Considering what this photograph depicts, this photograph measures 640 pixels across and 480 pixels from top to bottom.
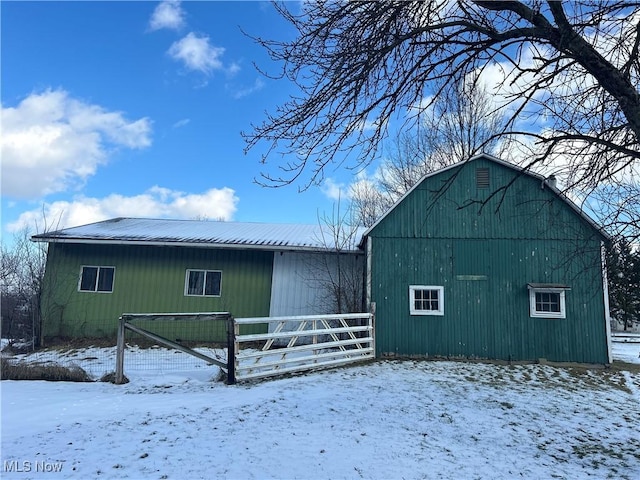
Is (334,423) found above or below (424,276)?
below

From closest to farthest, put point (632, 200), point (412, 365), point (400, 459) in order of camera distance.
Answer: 1. point (400, 459)
2. point (632, 200)
3. point (412, 365)

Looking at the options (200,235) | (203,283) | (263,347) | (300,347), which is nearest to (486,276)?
(300,347)

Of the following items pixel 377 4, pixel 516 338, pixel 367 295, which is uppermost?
pixel 377 4

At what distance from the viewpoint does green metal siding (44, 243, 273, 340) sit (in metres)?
12.9

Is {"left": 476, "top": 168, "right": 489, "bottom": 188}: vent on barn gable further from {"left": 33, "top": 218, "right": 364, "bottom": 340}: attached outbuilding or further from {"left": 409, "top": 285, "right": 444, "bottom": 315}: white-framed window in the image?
{"left": 33, "top": 218, "right": 364, "bottom": 340}: attached outbuilding

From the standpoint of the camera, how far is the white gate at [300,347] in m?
7.87

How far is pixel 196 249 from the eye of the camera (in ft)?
43.3

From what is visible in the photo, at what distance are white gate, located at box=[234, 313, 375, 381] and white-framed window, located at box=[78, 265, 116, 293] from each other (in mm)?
5040

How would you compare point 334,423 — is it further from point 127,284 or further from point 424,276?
point 127,284

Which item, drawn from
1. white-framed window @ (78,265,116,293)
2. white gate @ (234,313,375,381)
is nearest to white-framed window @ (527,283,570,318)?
white gate @ (234,313,375,381)

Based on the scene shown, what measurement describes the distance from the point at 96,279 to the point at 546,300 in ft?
44.5

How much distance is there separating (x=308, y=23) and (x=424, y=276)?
8.01 meters

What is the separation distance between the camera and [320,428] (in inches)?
208

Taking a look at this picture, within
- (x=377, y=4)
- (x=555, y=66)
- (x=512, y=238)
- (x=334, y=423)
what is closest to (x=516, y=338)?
(x=512, y=238)
